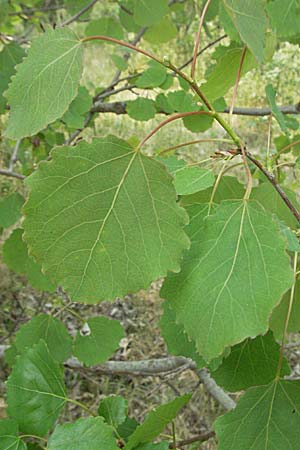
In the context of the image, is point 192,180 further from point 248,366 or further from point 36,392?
point 36,392

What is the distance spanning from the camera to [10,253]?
1.57 metres

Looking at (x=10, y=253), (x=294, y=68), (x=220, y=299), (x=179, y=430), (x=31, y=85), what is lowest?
(x=179, y=430)

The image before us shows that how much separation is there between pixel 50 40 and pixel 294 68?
4293 millimetres

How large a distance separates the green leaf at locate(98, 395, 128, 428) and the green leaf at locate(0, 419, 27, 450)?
0.45 ft

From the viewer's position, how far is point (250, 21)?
0.65 meters

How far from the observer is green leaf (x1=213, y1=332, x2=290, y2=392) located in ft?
2.71

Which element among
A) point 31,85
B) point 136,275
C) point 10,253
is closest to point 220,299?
point 136,275

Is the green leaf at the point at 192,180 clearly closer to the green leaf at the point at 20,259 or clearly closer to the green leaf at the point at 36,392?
the green leaf at the point at 36,392

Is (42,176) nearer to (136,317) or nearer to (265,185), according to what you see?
(265,185)

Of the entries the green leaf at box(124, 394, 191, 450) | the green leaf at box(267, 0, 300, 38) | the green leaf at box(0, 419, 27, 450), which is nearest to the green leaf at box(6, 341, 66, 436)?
the green leaf at box(0, 419, 27, 450)

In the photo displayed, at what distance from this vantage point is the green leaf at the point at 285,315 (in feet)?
2.75

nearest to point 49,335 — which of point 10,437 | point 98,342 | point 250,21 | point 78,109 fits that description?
point 98,342

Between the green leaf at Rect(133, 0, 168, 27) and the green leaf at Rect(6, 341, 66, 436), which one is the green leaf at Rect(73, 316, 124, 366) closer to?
the green leaf at Rect(6, 341, 66, 436)

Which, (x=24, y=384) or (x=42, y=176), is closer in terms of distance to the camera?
(x=42, y=176)
